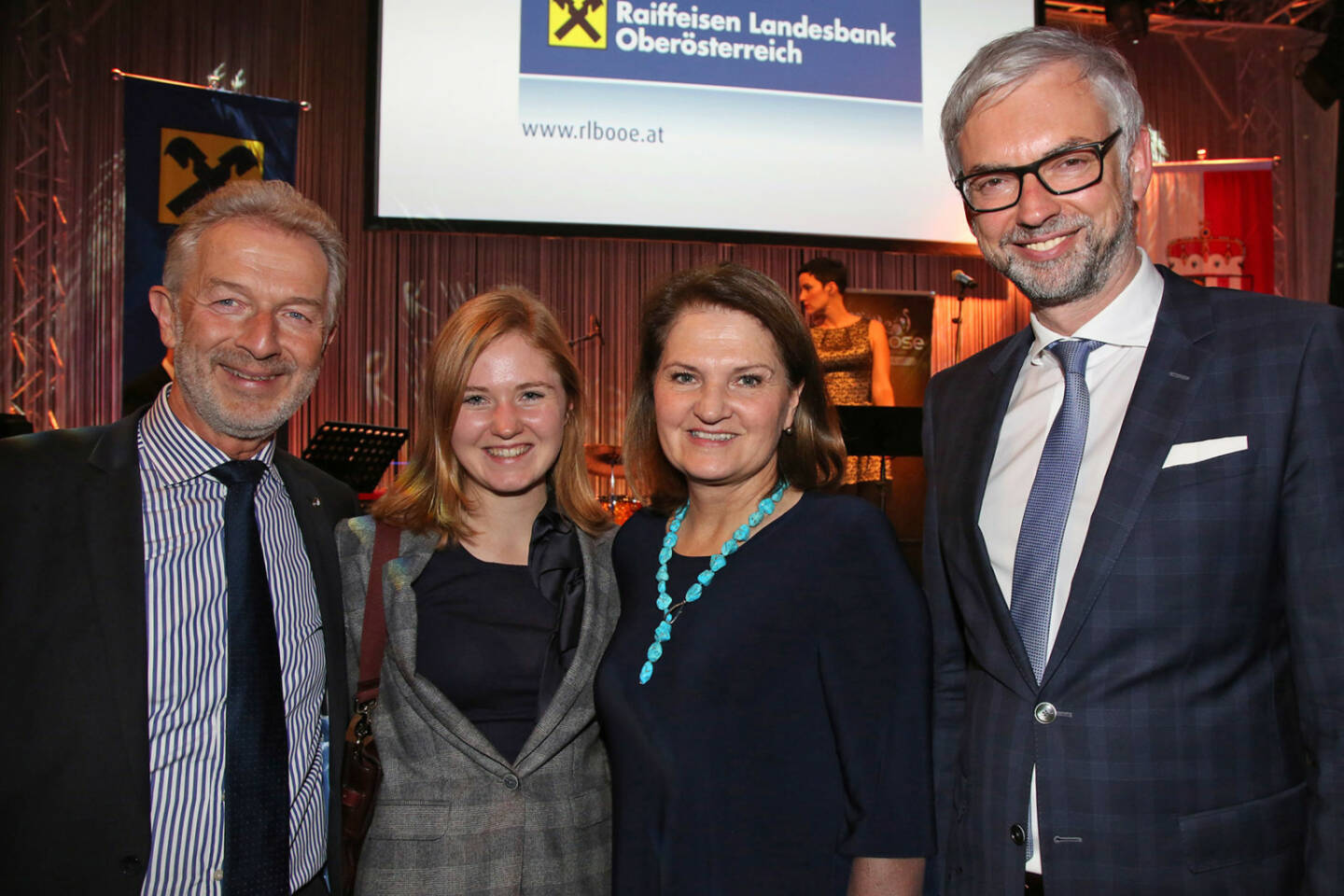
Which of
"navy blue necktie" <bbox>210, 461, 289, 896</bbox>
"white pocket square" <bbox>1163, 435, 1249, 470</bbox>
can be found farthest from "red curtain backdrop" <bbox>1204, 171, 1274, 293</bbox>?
"navy blue necktie" <bbox>210, 461, 289, 896</bbox>

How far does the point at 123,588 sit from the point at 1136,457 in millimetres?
1676

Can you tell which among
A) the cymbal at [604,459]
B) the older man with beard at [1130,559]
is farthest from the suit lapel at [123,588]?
the cymbal at [604,459]

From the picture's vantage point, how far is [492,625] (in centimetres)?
207

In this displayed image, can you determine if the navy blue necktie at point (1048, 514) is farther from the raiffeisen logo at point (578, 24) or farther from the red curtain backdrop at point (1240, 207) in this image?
the red curtain backdrop at point (1240, 207)

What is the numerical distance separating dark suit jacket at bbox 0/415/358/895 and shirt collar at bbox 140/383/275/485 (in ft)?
0.23

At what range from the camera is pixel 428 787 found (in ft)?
6.20

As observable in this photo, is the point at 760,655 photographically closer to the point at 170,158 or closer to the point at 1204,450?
the point at 1204,450

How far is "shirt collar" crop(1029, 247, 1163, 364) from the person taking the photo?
1666 millimetres

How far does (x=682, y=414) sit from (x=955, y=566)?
1.93 ft

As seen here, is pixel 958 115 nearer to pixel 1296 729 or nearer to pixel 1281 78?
pixel 1296 729

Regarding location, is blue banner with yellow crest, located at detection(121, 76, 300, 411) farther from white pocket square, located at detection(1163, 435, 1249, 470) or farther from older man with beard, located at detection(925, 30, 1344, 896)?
white pocket square, located at detection(1163, 435, 1249, 470)

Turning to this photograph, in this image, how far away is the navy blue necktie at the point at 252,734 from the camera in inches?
67.2

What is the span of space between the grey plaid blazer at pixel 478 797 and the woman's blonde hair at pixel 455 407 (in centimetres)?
21

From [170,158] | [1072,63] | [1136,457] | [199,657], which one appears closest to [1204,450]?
[1136,457]
